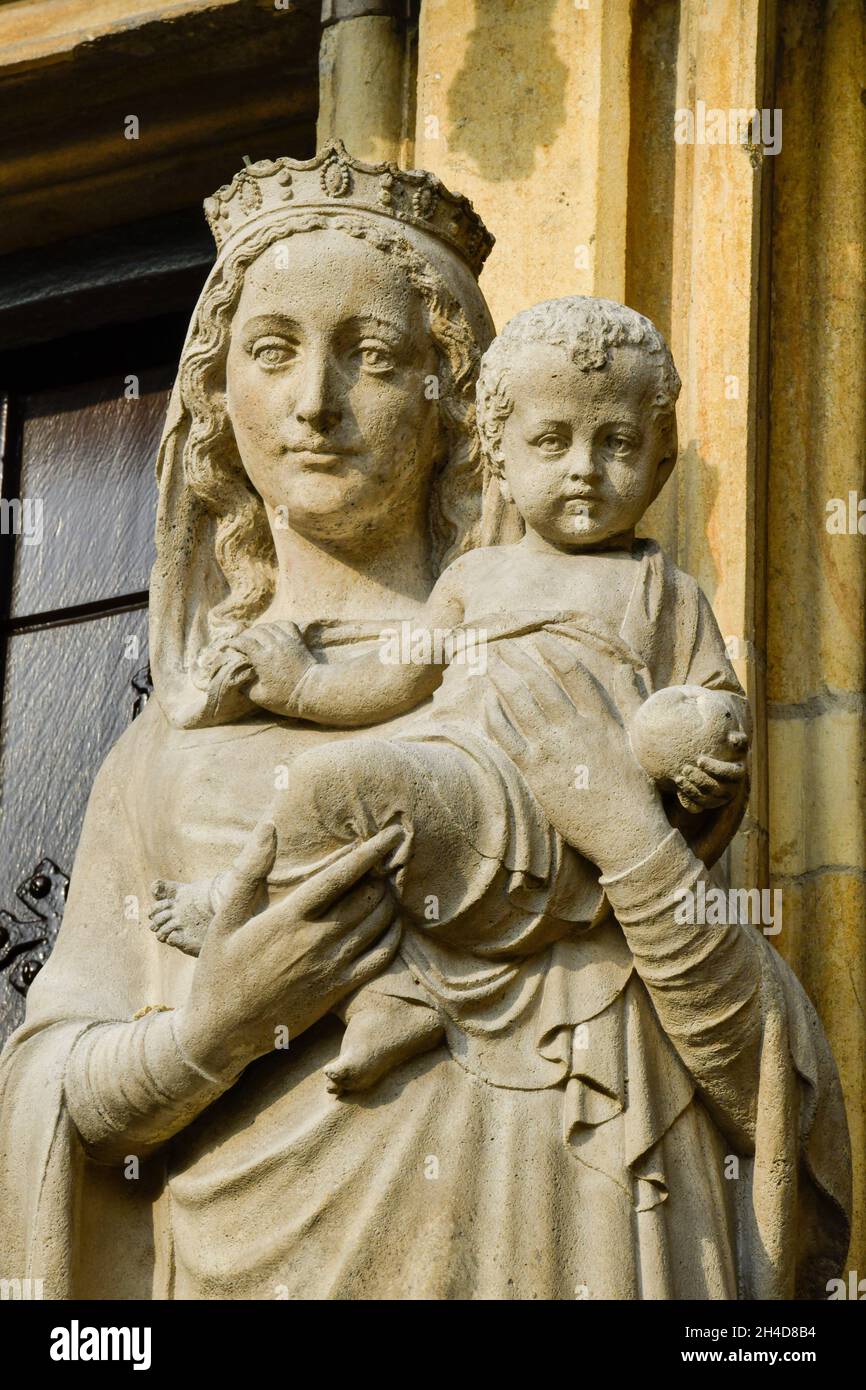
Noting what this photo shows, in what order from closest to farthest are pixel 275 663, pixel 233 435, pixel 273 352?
1. pixel 275 663
2. pixel 273 352
3. pixel 233 435

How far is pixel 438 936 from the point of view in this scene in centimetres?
376

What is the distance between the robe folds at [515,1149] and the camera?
3.70 m

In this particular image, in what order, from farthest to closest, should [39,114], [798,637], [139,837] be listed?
1. [39,114]
2. [798,637]
3. [139,837]

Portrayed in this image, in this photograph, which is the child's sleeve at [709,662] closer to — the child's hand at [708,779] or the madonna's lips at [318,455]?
the child's hand at [708,779]

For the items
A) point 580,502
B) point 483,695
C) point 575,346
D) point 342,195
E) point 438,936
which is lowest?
point 438,936

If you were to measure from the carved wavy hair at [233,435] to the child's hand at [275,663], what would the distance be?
8cm

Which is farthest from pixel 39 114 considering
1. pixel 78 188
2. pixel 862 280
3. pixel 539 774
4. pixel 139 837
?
pixel 539 774

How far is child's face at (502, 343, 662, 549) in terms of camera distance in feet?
12.7

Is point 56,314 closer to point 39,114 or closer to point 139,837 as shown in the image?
point 39,114

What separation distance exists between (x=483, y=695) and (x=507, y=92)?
1.51 meters

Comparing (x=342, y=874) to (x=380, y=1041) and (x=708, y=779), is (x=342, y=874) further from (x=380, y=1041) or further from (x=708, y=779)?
(x=708, y=779)

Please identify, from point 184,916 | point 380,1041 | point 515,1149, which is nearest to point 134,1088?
point 184,916

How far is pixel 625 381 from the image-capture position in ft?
12.7
